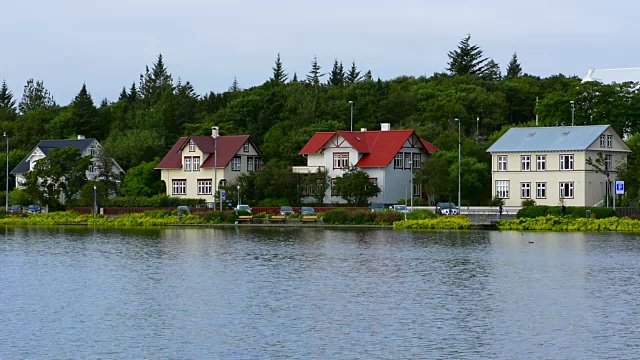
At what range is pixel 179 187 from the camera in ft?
316

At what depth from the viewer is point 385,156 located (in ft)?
289

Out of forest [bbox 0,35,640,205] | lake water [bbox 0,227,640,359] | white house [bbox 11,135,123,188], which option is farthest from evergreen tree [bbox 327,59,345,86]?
lake water [bbox 0,227,640,359]

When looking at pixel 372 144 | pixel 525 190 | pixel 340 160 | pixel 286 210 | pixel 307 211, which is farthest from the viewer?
pixel 372 144

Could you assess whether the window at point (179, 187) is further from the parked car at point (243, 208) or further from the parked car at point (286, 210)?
the parked car at point (286, 210)

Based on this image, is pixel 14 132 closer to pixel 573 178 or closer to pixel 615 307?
pixel 573 178

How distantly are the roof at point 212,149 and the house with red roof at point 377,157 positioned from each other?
22.8 ft

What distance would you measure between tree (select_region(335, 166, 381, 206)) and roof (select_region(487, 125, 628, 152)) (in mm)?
10219

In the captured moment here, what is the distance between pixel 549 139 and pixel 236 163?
29.2 meters

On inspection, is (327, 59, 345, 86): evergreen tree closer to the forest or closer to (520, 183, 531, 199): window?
the forest

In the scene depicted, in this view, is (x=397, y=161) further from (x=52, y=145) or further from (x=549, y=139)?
(x=52, y=145)

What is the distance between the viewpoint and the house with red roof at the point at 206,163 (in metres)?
94.1

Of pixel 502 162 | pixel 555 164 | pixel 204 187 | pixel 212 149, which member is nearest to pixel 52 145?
pixel 212 149

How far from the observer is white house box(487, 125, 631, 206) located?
259ft

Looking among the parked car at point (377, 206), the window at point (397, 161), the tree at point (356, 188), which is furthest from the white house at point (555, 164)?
the tree at point (356, 188)
